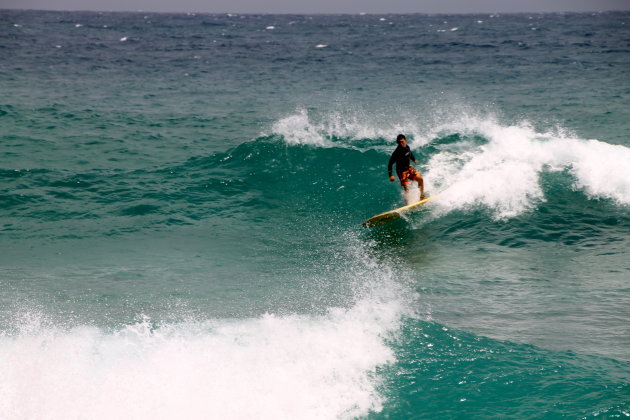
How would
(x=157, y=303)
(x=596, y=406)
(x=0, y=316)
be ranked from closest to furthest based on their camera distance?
(x=596, y=406) → (x=0, y=316) → (x=157, y=303)

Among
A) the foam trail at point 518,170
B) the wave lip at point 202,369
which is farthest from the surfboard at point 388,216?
the wave lip at point 202,369

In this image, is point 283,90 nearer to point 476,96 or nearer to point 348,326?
point 476,96

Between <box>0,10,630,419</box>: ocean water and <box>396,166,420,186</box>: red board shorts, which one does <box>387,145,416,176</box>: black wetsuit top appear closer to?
<box>396,166,420,186</box>: red board shorts

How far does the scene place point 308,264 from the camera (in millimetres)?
10891

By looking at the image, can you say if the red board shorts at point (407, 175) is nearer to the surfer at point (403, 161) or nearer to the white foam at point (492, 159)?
the surfer at point (403, 161)

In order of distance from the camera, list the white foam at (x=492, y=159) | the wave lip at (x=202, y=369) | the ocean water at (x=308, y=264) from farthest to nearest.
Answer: the white foam at (x=492, y=159) < the ocean water at (x=308, y=264) < the wave lip at (x=202, y=369)

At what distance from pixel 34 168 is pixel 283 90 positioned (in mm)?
16728

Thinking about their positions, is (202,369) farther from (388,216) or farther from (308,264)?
(388,216)

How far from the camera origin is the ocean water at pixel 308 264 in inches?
273

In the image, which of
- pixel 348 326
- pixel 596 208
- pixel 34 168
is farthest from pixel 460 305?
pixel 34 168

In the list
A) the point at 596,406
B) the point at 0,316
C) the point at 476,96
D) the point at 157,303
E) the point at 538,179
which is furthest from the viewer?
the point at 476,96

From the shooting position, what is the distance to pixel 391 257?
11.0 metres

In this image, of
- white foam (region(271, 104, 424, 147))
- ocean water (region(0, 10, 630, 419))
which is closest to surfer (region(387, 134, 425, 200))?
ocean water (region(0, 10, 630, 419))

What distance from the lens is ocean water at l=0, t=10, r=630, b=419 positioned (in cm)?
692
